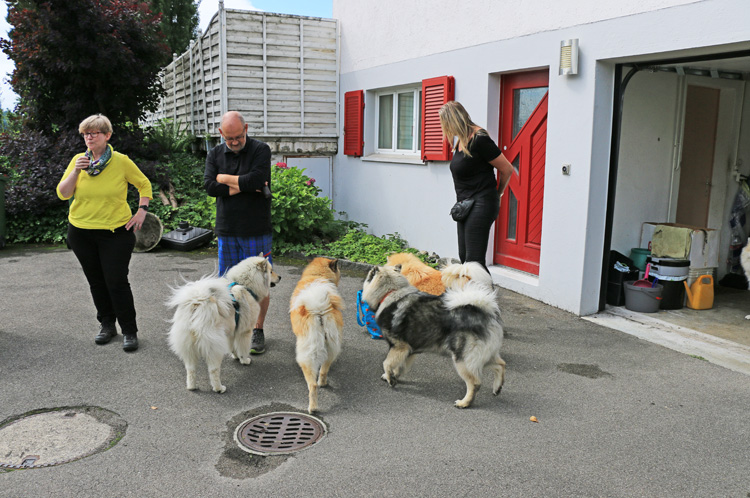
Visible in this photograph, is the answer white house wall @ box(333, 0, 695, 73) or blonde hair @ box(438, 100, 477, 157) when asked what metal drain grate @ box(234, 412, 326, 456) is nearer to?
blonde hair @ box(438, 100, 477, 157)

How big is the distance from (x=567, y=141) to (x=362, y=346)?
3304mm

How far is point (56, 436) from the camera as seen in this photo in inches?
149

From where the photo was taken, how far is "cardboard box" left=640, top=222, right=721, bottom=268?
22.8ft

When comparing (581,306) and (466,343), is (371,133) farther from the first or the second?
(466,343)

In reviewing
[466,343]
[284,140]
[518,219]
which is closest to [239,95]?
[284,140]

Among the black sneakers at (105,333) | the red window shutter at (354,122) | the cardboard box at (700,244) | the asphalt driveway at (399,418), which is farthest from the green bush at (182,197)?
the cardboard box at (700,244)

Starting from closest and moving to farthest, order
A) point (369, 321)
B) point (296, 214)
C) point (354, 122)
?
point (369, 321) < point (296, 214) < point (354, 122)

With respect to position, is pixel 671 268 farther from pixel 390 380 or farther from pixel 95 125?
pixel 95 125

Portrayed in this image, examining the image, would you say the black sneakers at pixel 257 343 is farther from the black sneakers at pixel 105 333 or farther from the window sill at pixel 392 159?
the window sill at pixel 392 159

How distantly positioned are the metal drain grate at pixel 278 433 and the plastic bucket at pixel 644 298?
174 inches

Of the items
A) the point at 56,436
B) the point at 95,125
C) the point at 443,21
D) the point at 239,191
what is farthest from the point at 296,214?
the point at 56,436

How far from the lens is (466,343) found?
14.0ft

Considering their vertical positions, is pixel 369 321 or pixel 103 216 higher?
pixel 103 216

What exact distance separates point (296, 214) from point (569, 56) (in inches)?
198
